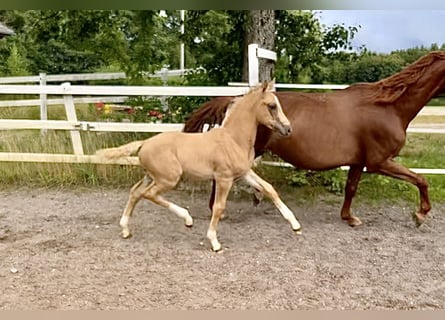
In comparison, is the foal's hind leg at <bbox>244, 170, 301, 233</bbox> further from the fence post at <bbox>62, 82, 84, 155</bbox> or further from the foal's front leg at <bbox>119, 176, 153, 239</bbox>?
the fence post at <bbox>62, 82, 84, 155</bbox>

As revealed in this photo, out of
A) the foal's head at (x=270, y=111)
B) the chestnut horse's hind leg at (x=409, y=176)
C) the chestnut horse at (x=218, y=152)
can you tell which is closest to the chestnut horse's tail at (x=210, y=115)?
the chestnut horse at (x=218, y=152)

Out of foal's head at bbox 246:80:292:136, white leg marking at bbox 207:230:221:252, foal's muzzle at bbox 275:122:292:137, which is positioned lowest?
white leg marking at bbox 207:230:221:252

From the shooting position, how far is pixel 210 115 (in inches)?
162

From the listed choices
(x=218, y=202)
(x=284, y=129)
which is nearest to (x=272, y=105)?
(x=284, y=129)

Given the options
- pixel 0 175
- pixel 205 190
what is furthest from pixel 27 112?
pixel 205 190

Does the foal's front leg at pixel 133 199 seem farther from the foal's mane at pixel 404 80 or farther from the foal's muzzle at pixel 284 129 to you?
the foal's mane at pixel 404 80

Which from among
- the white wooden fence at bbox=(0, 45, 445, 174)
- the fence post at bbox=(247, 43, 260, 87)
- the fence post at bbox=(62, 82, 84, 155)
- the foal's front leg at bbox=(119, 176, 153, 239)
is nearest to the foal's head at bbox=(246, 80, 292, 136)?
the foal's front leg at bbox=(119, 176, 153, 239)

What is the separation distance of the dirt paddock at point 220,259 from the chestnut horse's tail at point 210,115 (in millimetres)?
792

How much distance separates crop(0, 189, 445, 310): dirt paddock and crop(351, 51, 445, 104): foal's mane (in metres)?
1.06

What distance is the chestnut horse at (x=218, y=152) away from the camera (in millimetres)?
3439

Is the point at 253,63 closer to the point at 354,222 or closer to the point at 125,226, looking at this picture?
the point at 354,222

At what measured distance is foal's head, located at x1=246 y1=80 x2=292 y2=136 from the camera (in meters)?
3.39

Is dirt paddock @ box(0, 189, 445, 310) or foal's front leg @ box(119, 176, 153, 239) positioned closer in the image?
dirt paddock @ box(0, 189, 445, 310)

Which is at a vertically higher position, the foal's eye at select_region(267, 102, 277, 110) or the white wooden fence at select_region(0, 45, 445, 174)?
the foal's eye at select_region(267, 102, 277, 110)
